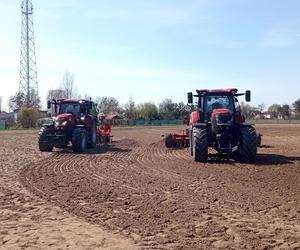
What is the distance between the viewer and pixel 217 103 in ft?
54.6

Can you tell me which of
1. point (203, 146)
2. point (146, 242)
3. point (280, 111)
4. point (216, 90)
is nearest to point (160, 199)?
point (146, 242)

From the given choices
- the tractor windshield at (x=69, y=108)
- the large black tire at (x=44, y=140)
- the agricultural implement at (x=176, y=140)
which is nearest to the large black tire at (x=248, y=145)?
the agricultural implement at (x=176, y=140)

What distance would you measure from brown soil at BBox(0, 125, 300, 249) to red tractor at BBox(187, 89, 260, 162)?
1.41 meters

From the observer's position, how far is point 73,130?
805 inches

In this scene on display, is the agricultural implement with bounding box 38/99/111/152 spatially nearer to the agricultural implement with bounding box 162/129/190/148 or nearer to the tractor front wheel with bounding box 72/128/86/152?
the tractor front wheel with bounding box 72/128/86/152

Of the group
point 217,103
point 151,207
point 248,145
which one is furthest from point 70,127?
point 151,207

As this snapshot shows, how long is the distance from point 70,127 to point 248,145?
9.09m

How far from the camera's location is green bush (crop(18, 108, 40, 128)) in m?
68.3

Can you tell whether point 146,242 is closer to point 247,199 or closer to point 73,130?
point 247,199

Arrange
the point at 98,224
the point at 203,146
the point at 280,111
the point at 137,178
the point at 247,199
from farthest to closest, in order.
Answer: the point at 280,111 < the point at 203,146 < the point at 137,178 < the point at 247,199 < the point at 98,224

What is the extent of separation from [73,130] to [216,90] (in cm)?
716

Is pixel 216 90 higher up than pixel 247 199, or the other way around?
pixel 216 90

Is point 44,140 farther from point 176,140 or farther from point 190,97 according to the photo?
point 190,97

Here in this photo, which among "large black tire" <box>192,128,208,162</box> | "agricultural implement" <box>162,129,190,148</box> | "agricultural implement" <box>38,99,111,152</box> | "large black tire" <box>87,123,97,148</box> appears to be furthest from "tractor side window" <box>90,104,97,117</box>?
"large black tire" <box>192,128,208,162</box>
